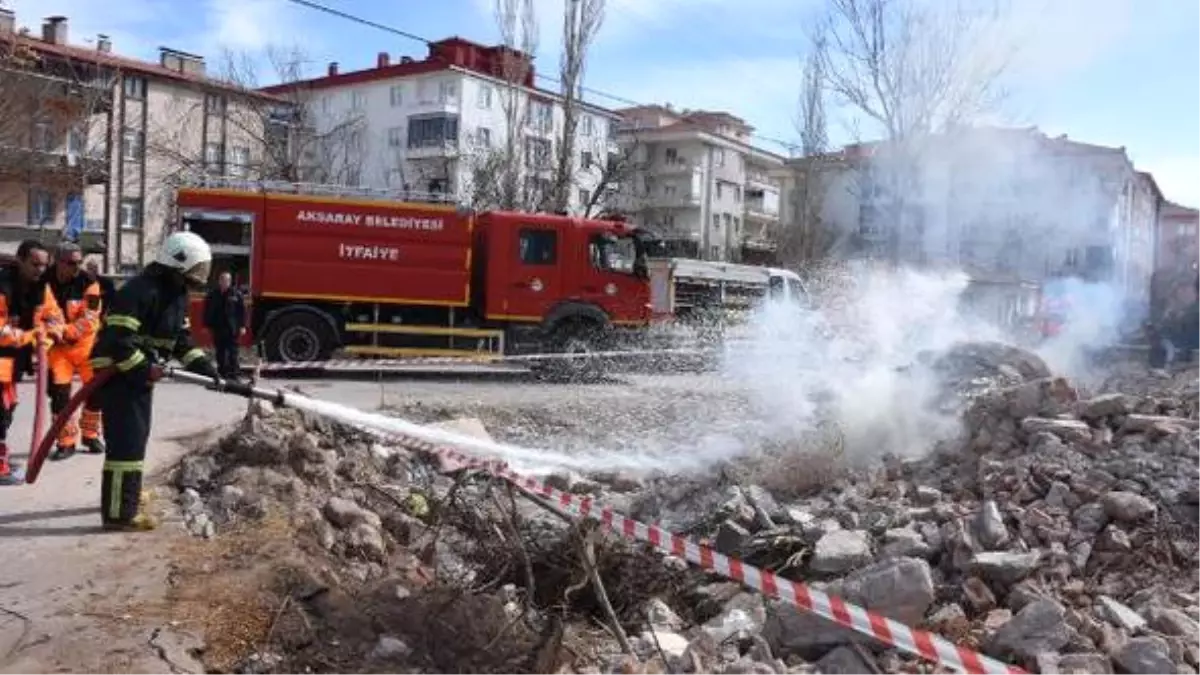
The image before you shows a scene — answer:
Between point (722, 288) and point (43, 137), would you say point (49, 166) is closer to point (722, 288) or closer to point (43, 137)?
point (43, 137)

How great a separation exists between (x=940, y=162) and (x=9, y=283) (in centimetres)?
1806

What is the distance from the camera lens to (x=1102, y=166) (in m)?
19.7

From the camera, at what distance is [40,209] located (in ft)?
137

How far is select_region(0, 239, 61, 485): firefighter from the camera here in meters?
6.71

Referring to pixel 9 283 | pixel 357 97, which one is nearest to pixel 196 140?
pixel 357 97

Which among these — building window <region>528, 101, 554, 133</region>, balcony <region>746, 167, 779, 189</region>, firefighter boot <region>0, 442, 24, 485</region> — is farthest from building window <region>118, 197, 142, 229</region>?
firefighter boot <region>0, 442, 24, 485</region>

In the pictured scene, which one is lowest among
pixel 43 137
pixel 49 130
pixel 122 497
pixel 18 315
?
pixel 122 497

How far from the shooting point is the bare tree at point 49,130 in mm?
23641

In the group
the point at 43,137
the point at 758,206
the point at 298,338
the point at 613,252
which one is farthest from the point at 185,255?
the point at 758,206

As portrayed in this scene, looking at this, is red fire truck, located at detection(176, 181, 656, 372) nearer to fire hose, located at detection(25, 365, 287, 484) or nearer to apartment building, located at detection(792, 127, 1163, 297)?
apartment building, located at detection(792, 127, 1163, 297)

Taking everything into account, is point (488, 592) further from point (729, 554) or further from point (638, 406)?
point (638, 406)

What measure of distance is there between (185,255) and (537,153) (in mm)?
31631

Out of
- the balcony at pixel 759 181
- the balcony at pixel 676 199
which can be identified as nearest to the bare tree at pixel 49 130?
the balcony at pixel 676 199

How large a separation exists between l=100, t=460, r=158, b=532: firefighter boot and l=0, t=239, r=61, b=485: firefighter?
5.28ft
